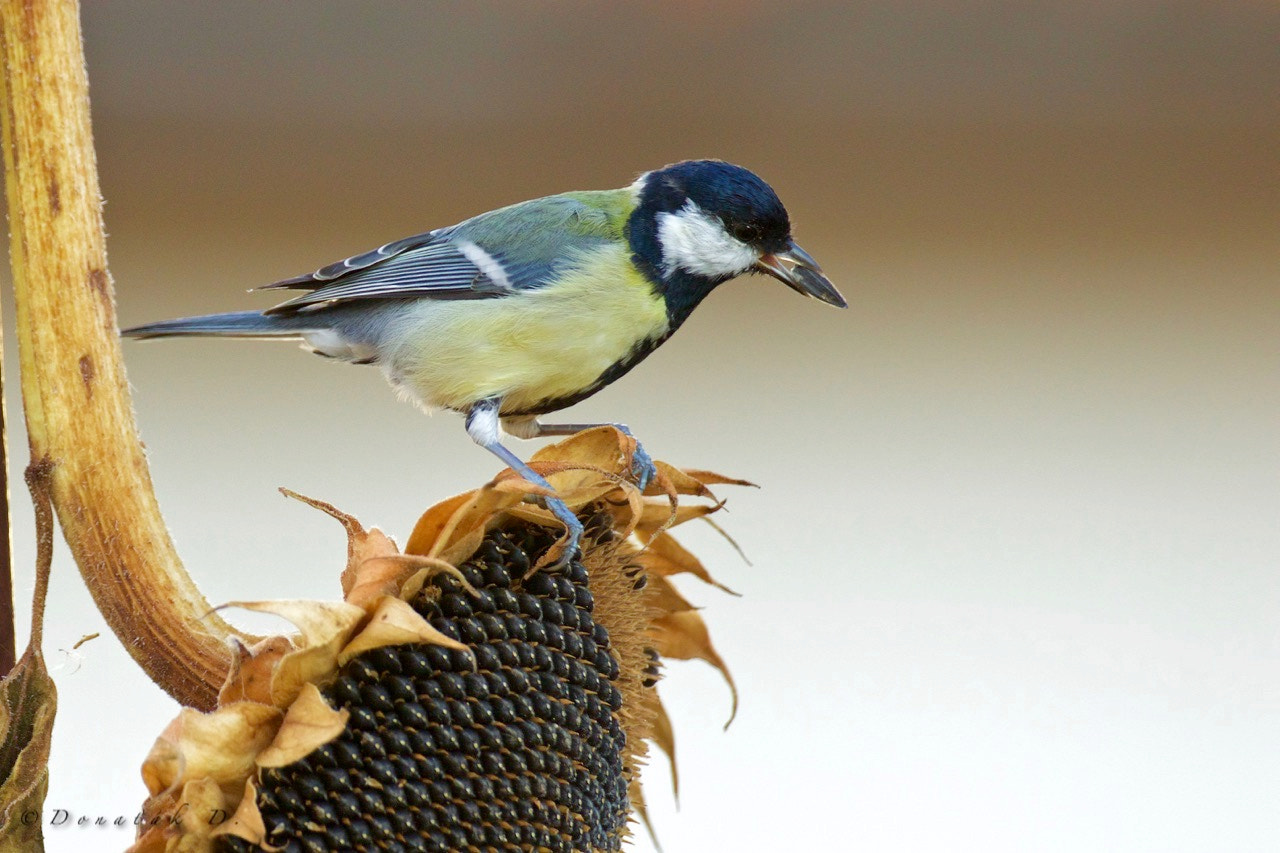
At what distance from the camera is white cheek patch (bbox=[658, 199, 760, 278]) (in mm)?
971

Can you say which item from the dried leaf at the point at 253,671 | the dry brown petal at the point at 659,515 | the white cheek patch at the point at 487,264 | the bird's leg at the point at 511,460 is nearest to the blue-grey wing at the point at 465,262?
the white cheek patch at the point at 487,264

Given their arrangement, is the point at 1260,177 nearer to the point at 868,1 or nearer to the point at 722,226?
the point at 868,1

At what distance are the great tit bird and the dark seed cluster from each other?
191 millimetres

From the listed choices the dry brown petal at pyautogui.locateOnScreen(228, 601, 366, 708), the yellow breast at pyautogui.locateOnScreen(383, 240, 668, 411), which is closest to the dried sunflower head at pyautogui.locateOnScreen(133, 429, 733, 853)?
the dry brown petal at pyautogui.locateOnScreen(228, 601, 366, 708)

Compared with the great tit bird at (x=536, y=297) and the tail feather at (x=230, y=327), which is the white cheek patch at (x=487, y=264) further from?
the tail feather at (x=230, y=327)

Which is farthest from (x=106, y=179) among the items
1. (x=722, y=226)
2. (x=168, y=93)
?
(x=722, y=226)

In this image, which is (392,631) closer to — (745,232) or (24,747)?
(24,747)

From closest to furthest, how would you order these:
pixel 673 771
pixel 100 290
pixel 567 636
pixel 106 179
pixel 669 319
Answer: pixel 100 290, pixel 567 636, pixel 673 771, pixel 669 319, pixel 106 179

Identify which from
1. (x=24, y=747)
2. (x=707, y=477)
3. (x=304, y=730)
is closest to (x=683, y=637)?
(x=707, y=477)

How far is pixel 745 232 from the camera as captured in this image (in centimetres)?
96

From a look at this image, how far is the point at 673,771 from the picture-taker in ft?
2.94

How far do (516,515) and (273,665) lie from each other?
0.16m

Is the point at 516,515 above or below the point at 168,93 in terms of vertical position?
below

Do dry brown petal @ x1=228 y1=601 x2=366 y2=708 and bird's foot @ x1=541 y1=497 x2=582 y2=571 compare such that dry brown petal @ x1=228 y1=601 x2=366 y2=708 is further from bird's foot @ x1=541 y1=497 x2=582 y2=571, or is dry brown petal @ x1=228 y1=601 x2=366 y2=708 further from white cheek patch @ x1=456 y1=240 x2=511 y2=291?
white cheek patch @ x1=456 y1=240 x2=511 y2=291
